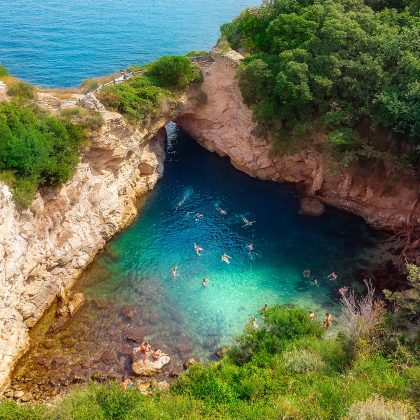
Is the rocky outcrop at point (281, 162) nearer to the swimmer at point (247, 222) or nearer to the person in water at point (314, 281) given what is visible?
the swimmer at point (247, 222)

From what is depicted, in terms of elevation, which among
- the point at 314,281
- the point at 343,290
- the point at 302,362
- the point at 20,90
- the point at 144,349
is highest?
the point at 20,90

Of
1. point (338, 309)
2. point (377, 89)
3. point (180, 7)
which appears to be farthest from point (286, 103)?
point (180, 7)

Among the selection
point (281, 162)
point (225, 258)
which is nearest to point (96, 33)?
point (281, 162)

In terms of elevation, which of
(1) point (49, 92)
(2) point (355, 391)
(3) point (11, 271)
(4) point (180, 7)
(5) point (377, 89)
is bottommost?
(3) point (11, 271)

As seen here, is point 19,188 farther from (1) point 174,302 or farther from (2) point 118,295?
(1) point 174,302

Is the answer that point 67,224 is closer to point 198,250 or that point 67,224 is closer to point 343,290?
point 198,250

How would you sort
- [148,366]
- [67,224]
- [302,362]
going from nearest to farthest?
[302,362] → [148,366] → [67,224]
